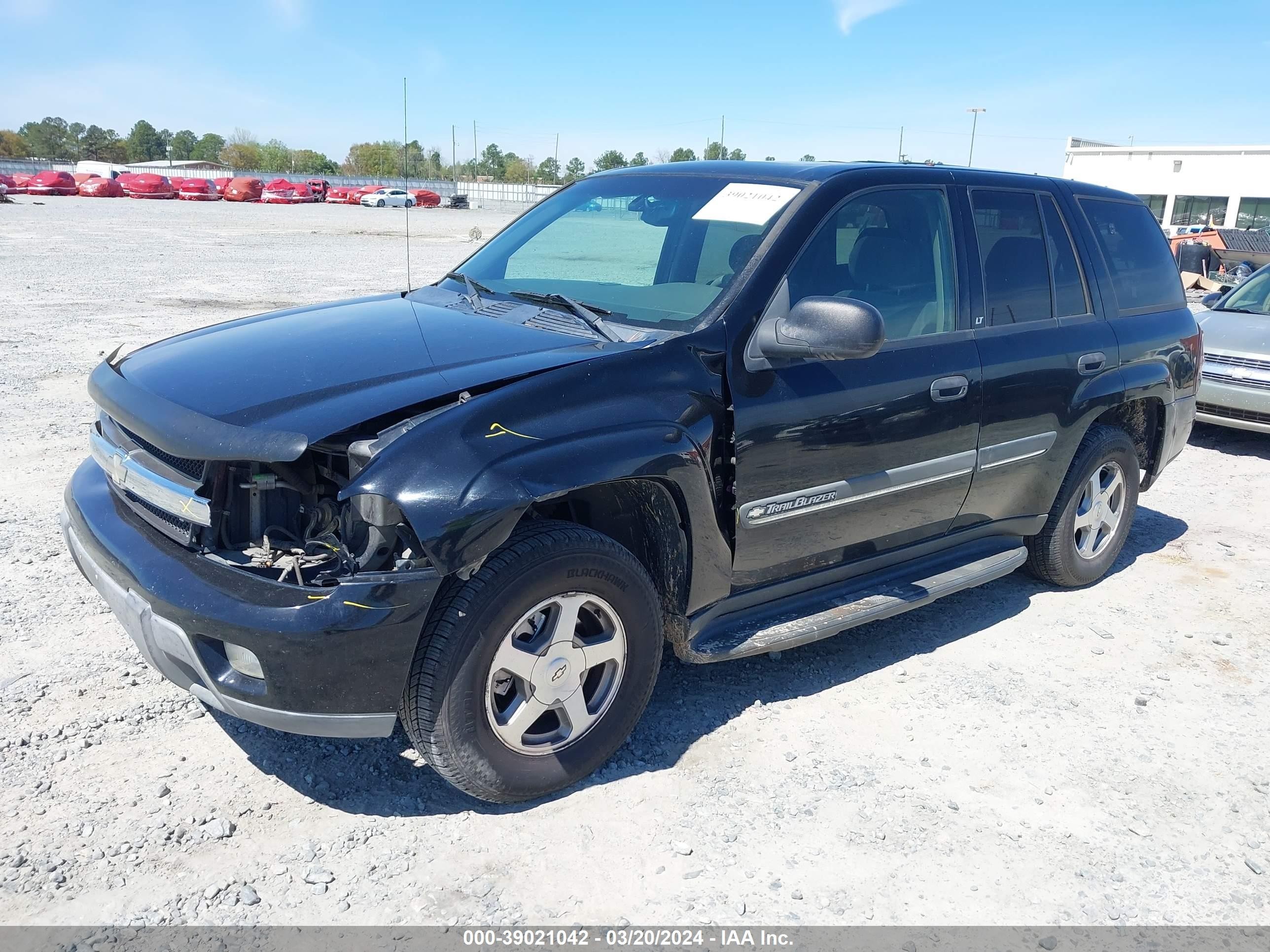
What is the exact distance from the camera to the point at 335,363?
311 cm

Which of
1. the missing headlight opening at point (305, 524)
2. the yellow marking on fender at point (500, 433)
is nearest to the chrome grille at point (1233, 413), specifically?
the yellow marking on fender at point (500, 433)

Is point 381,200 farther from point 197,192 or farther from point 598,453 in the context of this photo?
point 598,453

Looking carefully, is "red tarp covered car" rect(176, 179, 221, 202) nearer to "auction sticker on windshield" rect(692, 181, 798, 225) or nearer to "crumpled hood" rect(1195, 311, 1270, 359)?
"crumpled hood" rect(1195, 311, 1270, 359)

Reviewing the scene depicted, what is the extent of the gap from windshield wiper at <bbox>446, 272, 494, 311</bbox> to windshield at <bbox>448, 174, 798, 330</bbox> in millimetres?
26

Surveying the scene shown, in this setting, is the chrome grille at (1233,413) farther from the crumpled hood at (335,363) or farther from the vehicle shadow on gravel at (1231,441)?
the crumpled hood at (335,363)

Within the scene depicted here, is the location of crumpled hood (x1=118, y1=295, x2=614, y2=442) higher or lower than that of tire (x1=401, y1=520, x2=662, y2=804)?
higher

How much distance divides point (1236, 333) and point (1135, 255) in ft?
14.2

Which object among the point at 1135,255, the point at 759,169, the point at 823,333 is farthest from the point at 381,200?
the point at 823,333

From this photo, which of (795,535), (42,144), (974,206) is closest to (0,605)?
(795,535)

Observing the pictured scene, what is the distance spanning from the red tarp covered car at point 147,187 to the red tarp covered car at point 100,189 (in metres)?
0.65

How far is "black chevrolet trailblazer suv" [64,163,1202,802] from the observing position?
270cm

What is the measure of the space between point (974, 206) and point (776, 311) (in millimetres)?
1390

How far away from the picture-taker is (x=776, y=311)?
344 centimetres

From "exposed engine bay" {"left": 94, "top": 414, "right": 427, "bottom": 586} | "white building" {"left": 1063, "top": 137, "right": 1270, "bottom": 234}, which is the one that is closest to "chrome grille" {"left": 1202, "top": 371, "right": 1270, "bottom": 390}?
"exposed engine bay" {"left": 94, "top": 414, "right": 427, "bottom": 586}
